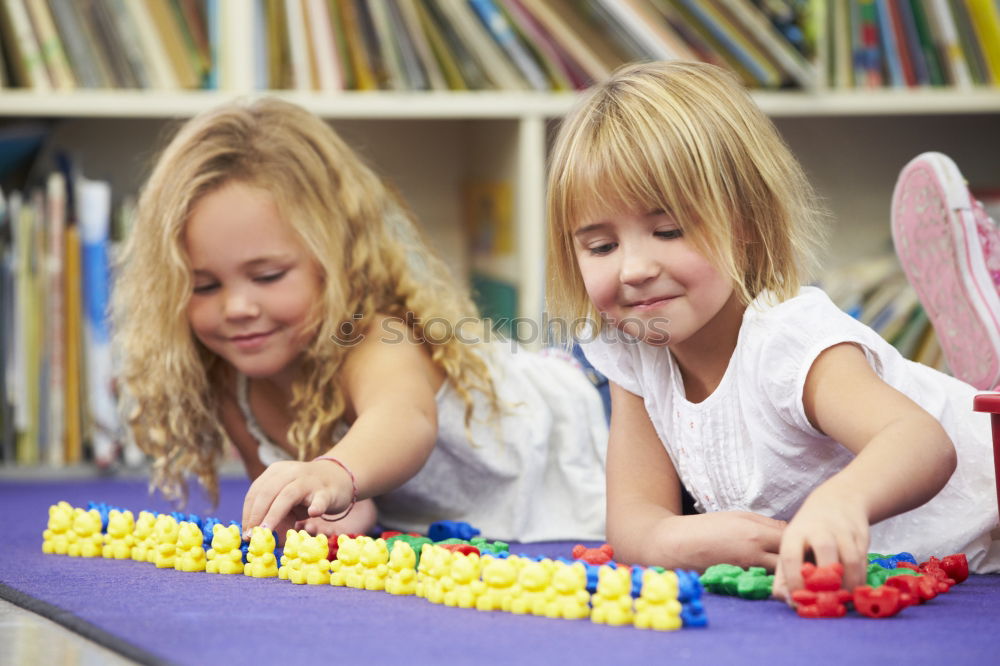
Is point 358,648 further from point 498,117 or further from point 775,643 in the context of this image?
point 498,117

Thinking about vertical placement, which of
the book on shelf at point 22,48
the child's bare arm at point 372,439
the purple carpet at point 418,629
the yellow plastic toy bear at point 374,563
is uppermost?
the book on shelf at point 22,48

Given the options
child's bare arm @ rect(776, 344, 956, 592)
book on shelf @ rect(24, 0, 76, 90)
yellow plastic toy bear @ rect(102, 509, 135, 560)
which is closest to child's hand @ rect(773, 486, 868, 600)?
child's bare arm @ rect(776, 344, 956, 592)


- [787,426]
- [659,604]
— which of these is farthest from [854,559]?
[787,426]

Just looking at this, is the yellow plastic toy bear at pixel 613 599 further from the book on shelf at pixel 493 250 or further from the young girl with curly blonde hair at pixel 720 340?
the book on shelf at pixel 493 250

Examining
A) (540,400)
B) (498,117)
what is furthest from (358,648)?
(498,117)

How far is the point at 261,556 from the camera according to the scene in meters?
1.02

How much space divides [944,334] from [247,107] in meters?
0.81

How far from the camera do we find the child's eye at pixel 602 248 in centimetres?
106

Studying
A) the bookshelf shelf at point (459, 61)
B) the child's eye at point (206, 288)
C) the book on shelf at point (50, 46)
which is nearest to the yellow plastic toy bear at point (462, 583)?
the child's eye at point (206, 288)

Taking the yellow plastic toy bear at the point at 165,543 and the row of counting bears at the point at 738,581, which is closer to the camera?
the row of counting bears at the point at 738,581

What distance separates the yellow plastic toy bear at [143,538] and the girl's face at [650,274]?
0.44 meters

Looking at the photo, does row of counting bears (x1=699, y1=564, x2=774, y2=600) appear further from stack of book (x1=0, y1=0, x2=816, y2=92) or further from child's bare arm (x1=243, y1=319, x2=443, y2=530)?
stack of book (x1=0, y1=0, x2=816, y2=92)

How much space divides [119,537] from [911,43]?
4.92ft

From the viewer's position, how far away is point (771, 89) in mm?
2014
